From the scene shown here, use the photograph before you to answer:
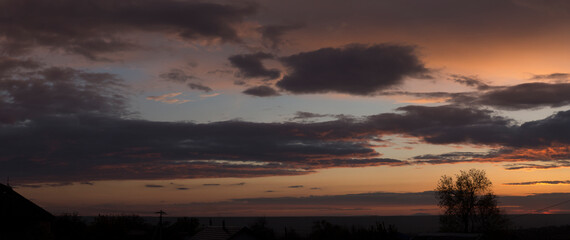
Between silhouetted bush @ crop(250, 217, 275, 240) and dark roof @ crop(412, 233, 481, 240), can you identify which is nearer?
dark roof @ crop(412, 233, 481, 240)

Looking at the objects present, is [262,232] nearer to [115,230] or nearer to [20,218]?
[115,230]

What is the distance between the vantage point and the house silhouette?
195 ft

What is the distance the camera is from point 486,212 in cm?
8681

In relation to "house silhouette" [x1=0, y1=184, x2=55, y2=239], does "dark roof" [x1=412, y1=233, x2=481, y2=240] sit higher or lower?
lower

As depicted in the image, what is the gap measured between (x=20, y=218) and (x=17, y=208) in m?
1.88

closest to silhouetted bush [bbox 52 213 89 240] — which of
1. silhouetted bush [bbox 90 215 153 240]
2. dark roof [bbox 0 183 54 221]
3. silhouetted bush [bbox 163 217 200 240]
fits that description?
silhouetted bush [bbox 90 215 153 240]

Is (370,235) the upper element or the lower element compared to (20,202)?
lower

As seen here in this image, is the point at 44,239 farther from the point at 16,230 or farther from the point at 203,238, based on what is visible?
the point at 203,238

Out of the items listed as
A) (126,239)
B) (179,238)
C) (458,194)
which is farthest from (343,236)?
(126,239)

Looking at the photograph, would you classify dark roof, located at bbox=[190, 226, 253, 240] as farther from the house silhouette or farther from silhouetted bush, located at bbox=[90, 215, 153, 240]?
silhouetted bush, located at bbox=[90, 215, 153, 240]

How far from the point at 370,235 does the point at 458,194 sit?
23288mm

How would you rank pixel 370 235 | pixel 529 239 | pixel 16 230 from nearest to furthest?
pixel 16 230 < pixel 370 235 < pixel 529 239

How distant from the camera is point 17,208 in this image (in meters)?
62.6

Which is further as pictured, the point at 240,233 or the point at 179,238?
the point at 179,238
